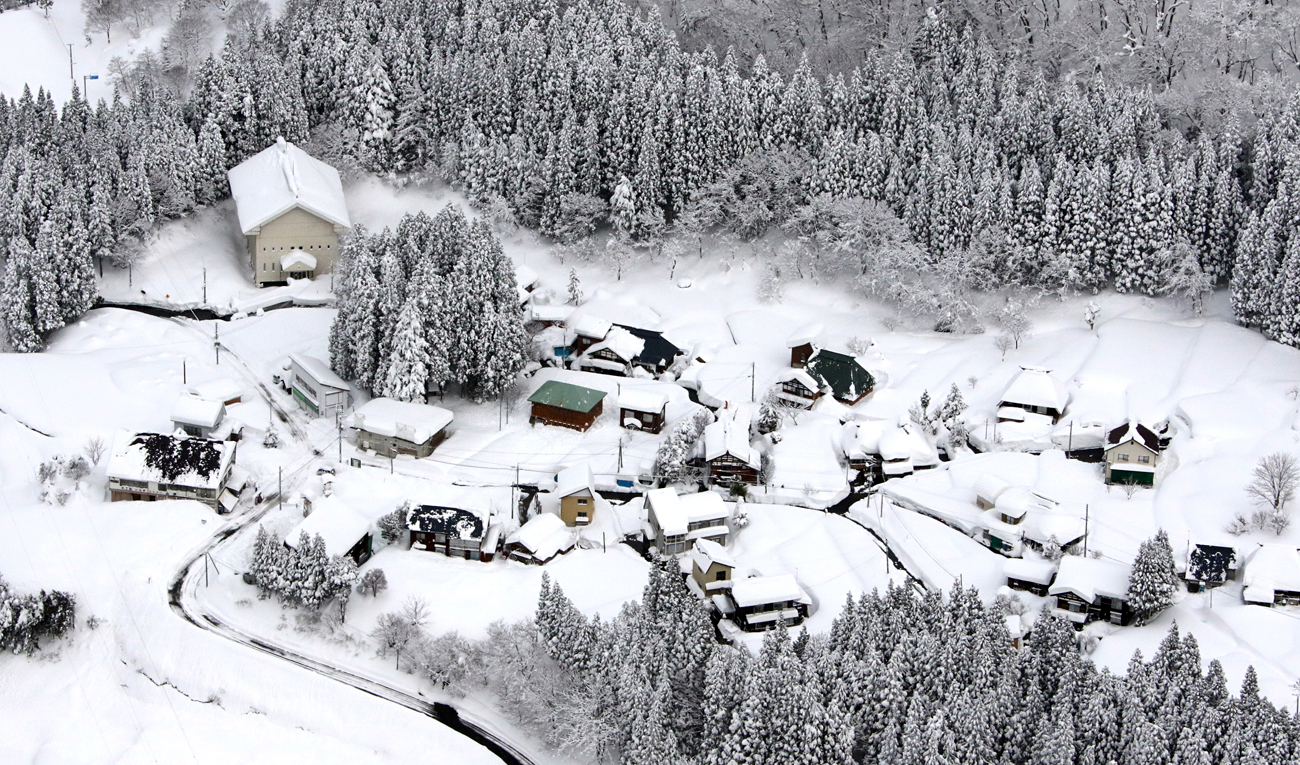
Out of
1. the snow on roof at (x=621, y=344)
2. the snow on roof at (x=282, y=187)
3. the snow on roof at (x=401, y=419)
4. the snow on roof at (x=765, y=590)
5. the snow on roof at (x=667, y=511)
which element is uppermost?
the snow on roof at (x=282, y=187)

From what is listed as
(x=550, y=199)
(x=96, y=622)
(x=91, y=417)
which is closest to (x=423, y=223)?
(x=550, y=199)

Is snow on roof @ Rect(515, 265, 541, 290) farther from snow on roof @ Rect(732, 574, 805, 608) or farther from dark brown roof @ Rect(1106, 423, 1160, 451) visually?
dark brown roof @ Rect(1106, 423, 1160, 451)

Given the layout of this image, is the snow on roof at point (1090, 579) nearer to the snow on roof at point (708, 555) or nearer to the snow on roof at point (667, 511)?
the snow on roof at point (708, 555)

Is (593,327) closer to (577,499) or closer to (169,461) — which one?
(577,499)

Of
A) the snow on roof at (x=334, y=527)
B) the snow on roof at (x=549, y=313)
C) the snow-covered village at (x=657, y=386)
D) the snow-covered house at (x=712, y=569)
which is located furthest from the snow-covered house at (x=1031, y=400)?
the snow on roof at (x=334, y=527)

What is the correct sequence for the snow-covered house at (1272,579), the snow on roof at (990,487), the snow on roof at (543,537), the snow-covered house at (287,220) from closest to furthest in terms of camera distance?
the snow-covered house at (1272,579)
the snow on roof at (543,537)
the snow on roof at (990,487)
the snow-covered house at (287,220)

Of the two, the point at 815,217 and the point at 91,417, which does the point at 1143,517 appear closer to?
the point at 815,217

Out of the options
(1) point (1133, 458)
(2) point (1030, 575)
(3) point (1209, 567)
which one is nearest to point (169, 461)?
(2) point (1030, 575)
